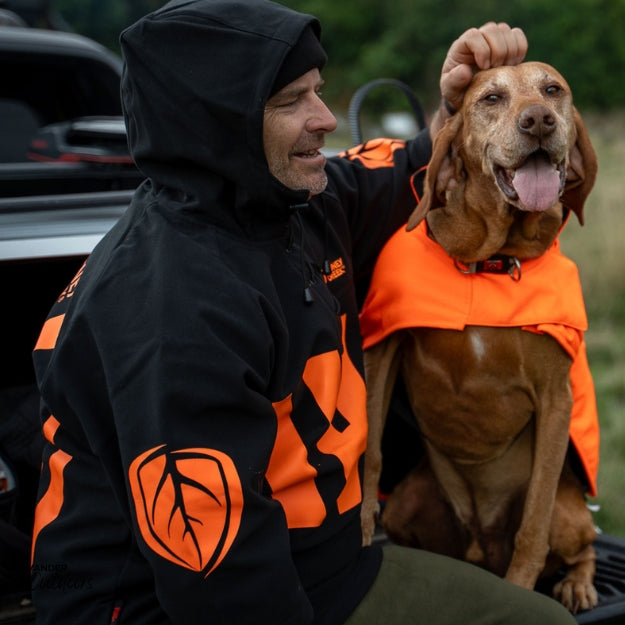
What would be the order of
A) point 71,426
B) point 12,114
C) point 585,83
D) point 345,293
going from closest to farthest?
1. point 71,426
2. point 345,293
3. point 12,114
4. point 585,83

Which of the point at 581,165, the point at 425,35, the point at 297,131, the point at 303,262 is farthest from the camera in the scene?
the point at 425,35

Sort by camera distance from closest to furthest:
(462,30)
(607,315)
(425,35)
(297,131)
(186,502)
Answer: (186,502), (297,131), (607,315), (462,30), (425,35)

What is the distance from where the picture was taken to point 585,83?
101ft

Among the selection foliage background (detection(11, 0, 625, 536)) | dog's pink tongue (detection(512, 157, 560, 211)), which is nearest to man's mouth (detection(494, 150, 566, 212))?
dog's pink tongue (detection(512, 157, 560, 211))

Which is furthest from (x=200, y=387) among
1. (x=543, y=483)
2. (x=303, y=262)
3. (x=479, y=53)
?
(x=479, y=53)

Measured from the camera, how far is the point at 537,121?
2570 mm

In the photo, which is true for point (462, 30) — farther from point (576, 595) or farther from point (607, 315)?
point (576, 595)

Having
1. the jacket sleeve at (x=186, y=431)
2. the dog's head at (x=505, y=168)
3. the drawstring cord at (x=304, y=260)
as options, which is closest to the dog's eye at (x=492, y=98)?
the dog's head at (x=505, y=168)

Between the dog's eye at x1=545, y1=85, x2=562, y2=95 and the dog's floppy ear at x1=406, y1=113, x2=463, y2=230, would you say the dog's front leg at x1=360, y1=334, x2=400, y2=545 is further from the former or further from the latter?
the dog's eye at x1=545, y1=85, x2=562, y2=95

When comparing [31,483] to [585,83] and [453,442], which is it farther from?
[585,83]

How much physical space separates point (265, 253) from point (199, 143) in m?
0.30

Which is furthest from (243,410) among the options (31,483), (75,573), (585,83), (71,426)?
(585,83)

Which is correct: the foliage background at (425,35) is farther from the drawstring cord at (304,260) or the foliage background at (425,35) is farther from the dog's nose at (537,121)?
the drawstring cord at (304,260)

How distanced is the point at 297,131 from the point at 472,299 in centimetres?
84
